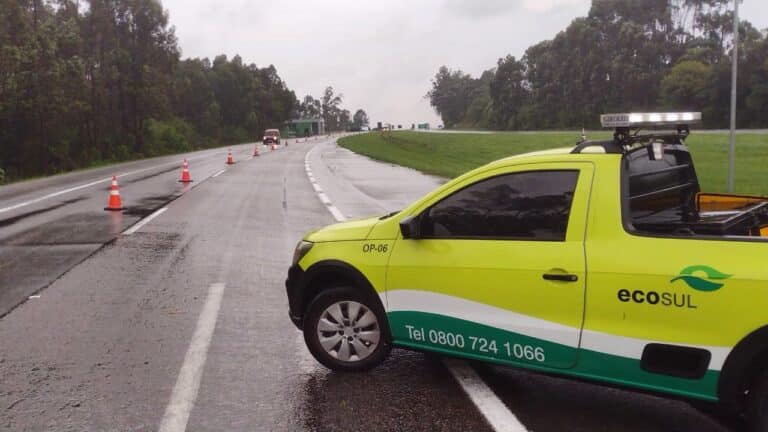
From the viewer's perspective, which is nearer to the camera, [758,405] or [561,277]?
[758,405]

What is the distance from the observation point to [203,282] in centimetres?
823

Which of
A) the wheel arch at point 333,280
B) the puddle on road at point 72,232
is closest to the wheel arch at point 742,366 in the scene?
the wheel arch at point 333,280

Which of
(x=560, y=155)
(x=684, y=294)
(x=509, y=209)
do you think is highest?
(x=560, y=155)

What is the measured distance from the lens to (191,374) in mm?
5148

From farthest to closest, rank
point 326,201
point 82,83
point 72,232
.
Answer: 1. point 82,83
2. point 326,201
3. point 72,232

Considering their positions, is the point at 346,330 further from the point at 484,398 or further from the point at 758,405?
the point at 758,405

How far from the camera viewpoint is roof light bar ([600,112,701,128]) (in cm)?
425

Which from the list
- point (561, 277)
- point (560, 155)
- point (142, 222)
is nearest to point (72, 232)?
point (142, 222)

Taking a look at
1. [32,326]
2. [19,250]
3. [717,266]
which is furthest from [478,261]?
[19,250]

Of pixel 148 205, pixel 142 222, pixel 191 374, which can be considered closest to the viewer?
pixel 191 374

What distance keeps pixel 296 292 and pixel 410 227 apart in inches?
44.9

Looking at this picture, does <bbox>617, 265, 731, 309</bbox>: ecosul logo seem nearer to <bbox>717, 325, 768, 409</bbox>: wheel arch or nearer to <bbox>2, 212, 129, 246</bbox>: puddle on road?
<bbox>717, 325, 768, 409</bbox>: wheel arch

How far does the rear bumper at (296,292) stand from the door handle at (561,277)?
6.39 feet

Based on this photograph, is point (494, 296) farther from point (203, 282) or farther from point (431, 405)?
point (203, 282)
